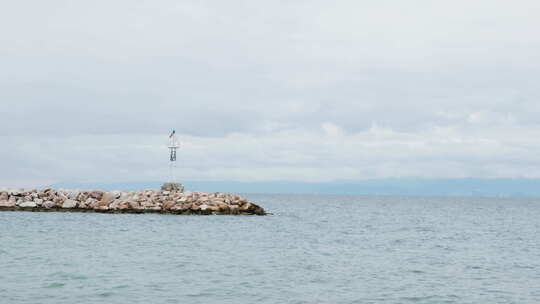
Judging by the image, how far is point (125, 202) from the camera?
204 feet

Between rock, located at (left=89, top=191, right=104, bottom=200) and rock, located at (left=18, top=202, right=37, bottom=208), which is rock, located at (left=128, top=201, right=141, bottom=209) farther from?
rock, located at (left=18, top=202, right=37, bottom=208)

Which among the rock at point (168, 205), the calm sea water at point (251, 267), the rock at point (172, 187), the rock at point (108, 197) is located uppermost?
the rock at point (172, 187)

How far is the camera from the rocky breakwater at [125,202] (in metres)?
61.6

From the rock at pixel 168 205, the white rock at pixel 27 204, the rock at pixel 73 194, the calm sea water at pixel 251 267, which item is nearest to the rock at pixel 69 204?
the rock at pixel 73 194

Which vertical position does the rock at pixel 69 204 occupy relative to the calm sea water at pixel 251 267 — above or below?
above

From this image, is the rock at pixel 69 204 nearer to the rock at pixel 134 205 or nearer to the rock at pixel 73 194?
the rock at pixel 73 194

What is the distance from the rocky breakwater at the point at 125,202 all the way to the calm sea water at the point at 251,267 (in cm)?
1635

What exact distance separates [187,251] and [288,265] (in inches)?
270

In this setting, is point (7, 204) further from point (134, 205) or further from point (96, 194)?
point (134, 205)

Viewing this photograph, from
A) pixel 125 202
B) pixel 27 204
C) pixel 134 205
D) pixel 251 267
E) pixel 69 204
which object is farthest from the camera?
pixel 27 204

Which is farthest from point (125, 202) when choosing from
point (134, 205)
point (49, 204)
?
point (49, 204)

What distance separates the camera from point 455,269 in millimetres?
26859

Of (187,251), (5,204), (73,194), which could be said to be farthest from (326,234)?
(5,204)

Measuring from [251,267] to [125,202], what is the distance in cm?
3923
